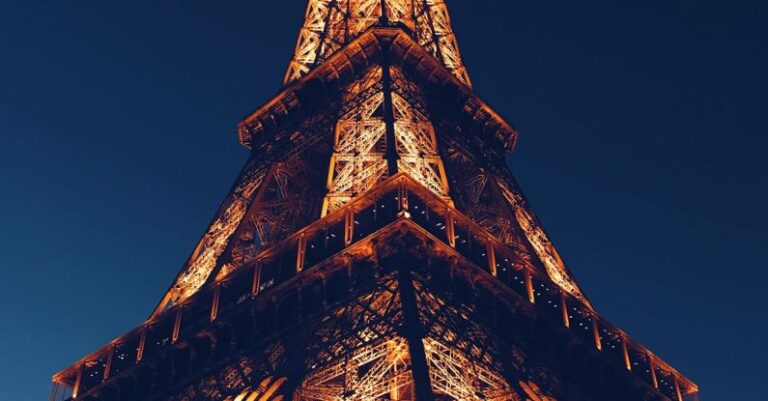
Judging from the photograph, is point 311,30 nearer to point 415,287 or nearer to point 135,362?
point 135,362

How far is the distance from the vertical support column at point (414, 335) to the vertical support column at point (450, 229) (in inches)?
76.7

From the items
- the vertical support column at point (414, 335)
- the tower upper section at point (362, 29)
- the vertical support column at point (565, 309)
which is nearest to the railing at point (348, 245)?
the vertical support column at point (565, 309)

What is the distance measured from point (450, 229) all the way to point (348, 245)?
277 centimetres

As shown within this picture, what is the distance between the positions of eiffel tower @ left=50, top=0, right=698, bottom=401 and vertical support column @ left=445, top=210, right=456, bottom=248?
0.05 meters

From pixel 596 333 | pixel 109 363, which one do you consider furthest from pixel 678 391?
pixel 109 363

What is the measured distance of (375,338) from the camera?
24.5 m

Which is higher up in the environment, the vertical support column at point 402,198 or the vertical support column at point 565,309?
the vertical support column at point 402,198

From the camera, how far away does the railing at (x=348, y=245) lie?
92.3ft

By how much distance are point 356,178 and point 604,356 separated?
9.26 metres

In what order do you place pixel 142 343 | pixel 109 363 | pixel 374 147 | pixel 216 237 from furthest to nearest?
pixel 216 237 < pixel 374 147 < pixel 109 363 < pixel 142 343

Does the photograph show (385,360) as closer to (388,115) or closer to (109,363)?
(109,363)

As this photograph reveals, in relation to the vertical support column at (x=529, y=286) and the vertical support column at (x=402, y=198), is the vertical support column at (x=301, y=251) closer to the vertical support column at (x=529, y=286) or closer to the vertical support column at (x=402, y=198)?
the vertical support column at (x=402, y=198)

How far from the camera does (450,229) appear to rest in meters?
28.1

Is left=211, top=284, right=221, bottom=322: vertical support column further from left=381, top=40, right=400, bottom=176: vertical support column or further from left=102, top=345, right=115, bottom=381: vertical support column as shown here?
left=381, top=40, right=400, bottom=176: vertical support column
